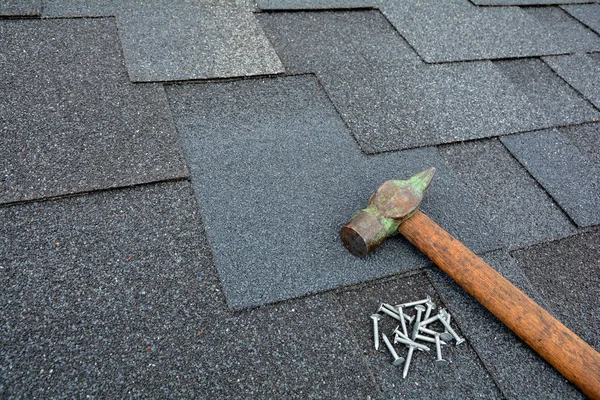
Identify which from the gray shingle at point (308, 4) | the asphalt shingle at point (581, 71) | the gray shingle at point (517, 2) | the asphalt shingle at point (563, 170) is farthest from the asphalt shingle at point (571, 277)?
the gray shingle at point (517, 2)

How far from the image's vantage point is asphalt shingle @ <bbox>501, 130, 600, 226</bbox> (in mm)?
2201

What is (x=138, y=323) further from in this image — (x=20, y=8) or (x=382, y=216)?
(x=20, y=8)

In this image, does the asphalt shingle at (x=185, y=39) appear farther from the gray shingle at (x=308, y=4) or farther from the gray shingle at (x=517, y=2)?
the gray shingle at (x=517, y=2)

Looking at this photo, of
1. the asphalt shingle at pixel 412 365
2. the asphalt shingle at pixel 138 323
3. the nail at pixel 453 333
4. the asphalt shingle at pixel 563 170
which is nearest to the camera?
the asphalt shingle at pixel 138 323

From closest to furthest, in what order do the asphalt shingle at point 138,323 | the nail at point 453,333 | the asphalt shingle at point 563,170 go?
the asphalt shingle at point 138,323, the nail at point 453,333, the asphalt shingle at point 563,170

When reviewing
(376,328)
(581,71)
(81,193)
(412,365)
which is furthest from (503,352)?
(581,71)

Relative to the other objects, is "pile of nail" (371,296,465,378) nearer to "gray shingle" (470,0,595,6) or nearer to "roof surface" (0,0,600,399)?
"roof surface" (0,0,600,399)

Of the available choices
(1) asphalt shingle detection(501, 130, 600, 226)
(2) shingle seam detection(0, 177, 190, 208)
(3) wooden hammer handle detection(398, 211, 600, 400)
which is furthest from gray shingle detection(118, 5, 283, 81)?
(1) asphalt shingle detection(501, 130, 600, 226)

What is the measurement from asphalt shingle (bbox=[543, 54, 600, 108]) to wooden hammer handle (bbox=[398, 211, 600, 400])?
188 cm

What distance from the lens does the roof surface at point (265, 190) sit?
1.49m

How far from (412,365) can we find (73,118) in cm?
180

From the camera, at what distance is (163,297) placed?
5.18 feet

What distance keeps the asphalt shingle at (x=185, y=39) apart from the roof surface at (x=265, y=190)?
0.04 feet

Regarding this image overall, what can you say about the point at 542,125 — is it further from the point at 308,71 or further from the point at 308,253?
the point at 308,253
